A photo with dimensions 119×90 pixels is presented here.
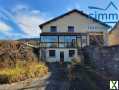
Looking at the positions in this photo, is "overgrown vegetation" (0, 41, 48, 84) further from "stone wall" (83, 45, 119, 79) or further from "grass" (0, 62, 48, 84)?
"stone wall" (83, 45, 119, 79)

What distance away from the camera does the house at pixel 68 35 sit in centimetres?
→ 3675

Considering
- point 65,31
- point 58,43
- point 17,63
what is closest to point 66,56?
point 58,43

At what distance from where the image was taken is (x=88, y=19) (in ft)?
136

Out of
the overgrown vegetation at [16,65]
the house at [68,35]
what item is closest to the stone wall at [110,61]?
the overgrown vegetation at [16,65]

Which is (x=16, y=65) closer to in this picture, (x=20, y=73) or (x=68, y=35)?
(x=20, y=73)

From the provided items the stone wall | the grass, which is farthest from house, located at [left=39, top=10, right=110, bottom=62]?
the grass

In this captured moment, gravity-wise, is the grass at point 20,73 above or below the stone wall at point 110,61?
below

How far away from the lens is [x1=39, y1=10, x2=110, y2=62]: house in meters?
36.8

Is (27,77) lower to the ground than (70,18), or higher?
lower

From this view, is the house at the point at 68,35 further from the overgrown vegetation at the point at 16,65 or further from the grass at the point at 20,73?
the grass at the point at 20,73

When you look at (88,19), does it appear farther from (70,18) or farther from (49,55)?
(49,55)

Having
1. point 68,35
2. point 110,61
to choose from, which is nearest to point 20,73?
point 110,61

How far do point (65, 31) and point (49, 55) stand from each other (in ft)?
18.9

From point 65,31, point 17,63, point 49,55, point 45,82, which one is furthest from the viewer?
point 65,31
